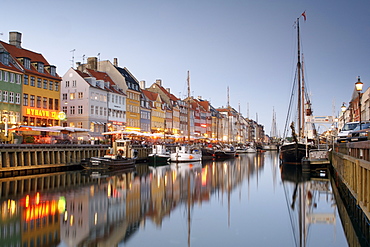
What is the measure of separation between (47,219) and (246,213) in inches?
388

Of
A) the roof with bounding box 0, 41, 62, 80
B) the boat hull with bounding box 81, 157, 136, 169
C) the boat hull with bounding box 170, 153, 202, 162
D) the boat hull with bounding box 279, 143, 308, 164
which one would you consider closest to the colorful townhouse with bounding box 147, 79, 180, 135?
the boat hull with bounding box 170, 153, 202, 162

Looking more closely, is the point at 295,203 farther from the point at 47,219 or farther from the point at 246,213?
the point at 47,219

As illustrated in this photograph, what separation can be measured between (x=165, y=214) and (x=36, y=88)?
37815 mm

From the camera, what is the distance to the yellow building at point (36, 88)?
50.9 meters

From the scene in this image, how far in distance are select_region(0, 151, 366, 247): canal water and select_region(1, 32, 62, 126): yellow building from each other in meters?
21.1

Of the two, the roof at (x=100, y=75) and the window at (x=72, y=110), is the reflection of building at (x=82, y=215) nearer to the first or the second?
the window at (x=72, y=110)

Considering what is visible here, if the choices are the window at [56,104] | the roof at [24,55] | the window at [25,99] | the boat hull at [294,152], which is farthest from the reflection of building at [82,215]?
the window at [56,104]

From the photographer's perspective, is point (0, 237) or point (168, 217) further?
point (168, 217)

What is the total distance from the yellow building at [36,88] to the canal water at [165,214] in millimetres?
21094

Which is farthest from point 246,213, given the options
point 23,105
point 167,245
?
point 23,105

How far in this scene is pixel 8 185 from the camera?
95.3 feet

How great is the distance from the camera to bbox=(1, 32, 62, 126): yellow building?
50.9 metres

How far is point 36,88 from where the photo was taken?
173 feet

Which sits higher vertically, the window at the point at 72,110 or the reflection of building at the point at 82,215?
the window at the point at 72,110
